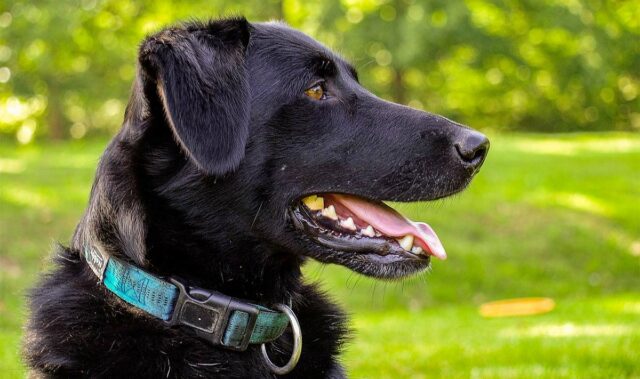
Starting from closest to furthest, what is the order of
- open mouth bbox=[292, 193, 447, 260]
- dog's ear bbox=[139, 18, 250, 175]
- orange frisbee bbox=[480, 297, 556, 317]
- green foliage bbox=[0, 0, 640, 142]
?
dog's ear bbox=[139, 18, 250, 175], open mouth bbox=[292, 193, 447, 260], orange frisbee bbox=[480, 297, 556, 317], green foliage bbox=[0, 0, 640, 142]

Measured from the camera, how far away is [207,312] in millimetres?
2688

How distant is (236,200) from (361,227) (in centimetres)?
46

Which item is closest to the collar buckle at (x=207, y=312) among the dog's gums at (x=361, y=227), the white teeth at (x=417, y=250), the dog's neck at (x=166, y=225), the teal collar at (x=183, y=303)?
the teal collar at (x=183, y=303)

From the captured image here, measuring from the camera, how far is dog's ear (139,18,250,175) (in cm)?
261

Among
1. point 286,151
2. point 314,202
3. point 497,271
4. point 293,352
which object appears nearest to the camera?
point 293,352

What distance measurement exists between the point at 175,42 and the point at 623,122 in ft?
112

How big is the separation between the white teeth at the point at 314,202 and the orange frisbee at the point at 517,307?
24.2 feet

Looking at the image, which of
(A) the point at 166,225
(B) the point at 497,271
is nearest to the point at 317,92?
(A) the point at 166,225

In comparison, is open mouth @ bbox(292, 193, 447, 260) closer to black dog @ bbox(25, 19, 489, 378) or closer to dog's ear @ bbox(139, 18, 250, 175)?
black dog @ bbox(25, 19, 489, 378)

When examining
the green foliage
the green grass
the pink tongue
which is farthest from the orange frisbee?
the green foliage

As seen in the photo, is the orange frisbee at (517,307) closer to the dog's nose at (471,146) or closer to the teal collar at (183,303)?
the dog's nose at (471,146)

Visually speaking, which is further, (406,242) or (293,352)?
(406,242)

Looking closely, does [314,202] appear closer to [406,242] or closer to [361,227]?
[361,227]

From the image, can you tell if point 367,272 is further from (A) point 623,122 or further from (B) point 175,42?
(A) point 623,122
